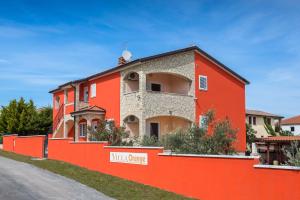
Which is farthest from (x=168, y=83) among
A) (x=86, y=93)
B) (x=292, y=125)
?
(x=292, y=125)

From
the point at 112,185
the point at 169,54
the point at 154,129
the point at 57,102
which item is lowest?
the point at 112,185

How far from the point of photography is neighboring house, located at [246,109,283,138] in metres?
48.3

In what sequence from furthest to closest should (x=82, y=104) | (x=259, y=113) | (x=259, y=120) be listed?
(x=259, y=113) → (x=259, y=120) → (x=82, y=104)

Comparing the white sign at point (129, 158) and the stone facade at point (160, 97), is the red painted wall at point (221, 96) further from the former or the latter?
the white sign at point (129, 158)

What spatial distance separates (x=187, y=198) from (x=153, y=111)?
13601 mm

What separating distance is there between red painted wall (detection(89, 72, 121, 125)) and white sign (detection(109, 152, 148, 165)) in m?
9.87

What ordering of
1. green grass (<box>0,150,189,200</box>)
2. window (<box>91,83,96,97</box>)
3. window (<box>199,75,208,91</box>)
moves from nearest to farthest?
green grass (<box>0,150,189,200</box>), window (<box>199,75,208,91</box>), window (<box>91,83,96,97</box>)

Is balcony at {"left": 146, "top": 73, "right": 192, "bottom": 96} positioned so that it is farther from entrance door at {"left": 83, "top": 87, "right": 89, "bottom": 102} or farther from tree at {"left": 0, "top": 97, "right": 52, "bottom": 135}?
tree at {"left": 0, "top": 97, "right": 52, "bottom": 135}

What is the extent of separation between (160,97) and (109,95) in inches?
190

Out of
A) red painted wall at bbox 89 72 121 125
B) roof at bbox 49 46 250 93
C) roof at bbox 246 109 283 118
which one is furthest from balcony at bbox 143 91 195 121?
roof at bbox 246 109 283 118

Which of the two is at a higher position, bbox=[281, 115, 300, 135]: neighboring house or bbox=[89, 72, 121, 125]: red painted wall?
bbox=[89, 72, 121, 125]: red painted wall

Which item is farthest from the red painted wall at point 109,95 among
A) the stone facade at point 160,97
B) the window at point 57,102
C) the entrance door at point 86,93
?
the window at point 57,102

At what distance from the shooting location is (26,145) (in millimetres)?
32219

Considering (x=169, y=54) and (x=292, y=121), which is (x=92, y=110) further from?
(x=292, y=121)
